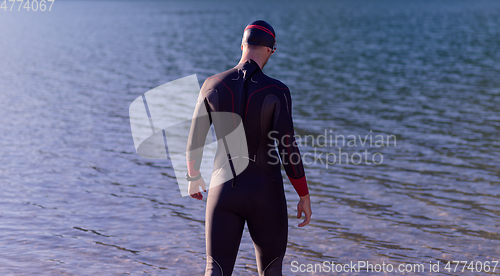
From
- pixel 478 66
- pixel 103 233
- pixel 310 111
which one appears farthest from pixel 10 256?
pixel 478 66

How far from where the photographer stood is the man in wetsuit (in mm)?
4793

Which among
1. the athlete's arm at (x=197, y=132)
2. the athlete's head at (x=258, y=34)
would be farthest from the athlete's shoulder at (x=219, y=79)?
the athlete's head at (x=258, y=34)

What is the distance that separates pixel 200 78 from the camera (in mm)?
27516

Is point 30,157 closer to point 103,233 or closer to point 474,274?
point 103,233

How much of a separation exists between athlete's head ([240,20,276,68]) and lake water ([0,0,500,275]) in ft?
12.6

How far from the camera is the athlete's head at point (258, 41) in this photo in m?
4.84

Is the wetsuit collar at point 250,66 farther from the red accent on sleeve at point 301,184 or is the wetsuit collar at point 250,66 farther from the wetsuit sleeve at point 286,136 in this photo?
the red accent on sleeve at point 301,184

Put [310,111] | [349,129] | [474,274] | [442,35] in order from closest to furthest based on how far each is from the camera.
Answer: [474,274]
[349,129]
[310,111]
[442,35]

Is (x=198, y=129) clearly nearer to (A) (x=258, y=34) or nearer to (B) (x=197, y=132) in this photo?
(B) (x=197, y=132)

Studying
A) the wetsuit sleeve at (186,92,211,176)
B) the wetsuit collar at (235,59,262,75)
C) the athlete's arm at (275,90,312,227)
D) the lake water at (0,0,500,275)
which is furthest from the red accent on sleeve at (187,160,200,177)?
the lake water at (0,0,500,275)

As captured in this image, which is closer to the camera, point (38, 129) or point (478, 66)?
point (38, 129)

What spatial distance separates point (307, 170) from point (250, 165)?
27.2 ft

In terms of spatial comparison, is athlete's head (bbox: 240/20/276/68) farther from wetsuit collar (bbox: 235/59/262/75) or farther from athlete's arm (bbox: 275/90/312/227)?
athlete's arm (bbox: 275/90/312/227)

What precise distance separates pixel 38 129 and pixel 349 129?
10.2 meters
